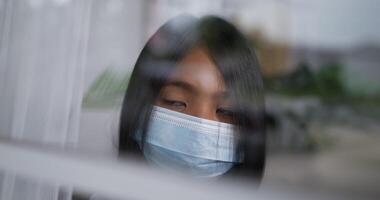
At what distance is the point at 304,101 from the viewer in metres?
0.80

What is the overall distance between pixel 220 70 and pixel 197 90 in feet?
0.27

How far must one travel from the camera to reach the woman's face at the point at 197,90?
0.89 meters

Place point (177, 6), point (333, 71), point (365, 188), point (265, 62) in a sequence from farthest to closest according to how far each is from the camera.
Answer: point (177, 6)
point (265, 62)
point (333, 71)
point (365, 188)

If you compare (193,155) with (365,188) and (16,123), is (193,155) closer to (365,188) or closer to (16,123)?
(365,188)

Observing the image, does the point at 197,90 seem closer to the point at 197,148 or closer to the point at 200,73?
the point at 200,73

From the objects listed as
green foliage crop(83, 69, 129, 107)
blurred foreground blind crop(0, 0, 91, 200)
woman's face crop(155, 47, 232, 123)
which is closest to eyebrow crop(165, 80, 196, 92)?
woman's face crop(155, 47, 232, 123)

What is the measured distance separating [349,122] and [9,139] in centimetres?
95

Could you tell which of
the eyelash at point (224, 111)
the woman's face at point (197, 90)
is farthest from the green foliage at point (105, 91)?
the eyelash at point (224, 111)

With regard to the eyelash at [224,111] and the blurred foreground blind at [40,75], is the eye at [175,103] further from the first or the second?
the blurred foreground blind at [40,75]

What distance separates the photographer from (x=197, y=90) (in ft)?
3.01

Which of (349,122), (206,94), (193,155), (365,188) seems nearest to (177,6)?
(206,94)

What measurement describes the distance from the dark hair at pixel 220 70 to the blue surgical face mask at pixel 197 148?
1.3 inches

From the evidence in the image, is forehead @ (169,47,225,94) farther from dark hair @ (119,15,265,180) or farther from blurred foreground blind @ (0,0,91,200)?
blurred foreground blind @ (0,0,91,200)

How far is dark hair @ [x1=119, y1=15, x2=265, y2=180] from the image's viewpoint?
2.85 feet
